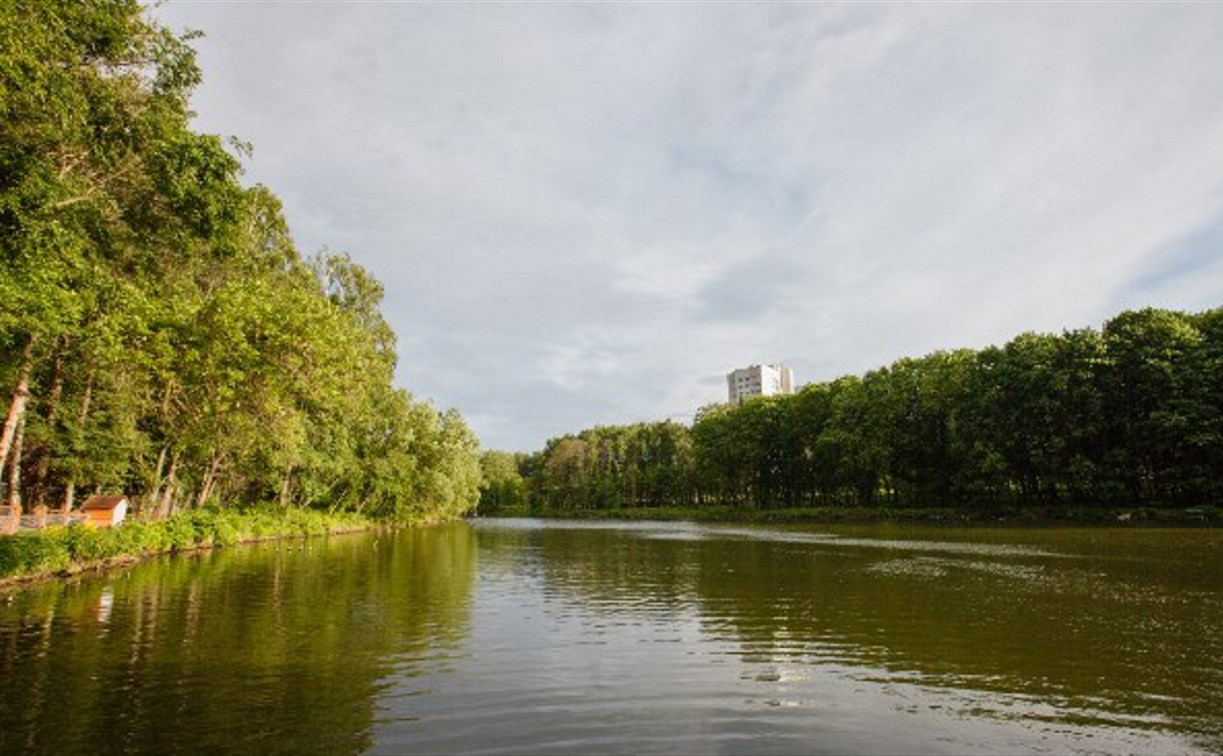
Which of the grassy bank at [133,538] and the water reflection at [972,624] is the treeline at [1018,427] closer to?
the water reflection at [972,624]

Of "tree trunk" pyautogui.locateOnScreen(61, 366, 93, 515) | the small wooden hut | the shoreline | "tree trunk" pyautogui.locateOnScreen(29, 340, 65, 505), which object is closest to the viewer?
the shoreline

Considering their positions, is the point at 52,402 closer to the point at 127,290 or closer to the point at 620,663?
the point at 127,290

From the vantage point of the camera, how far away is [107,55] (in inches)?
931

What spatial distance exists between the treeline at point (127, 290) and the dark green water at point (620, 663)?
9.38m

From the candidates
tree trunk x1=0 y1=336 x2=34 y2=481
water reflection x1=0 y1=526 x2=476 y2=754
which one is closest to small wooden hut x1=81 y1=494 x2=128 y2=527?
water reflection x1=0 y1=526 x2=476 y2=754

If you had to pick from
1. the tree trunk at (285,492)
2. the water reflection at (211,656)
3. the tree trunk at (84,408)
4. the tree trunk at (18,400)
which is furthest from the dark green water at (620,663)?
the tree trunk at (285,492)

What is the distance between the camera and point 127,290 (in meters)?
25.6

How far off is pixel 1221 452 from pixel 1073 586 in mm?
53489

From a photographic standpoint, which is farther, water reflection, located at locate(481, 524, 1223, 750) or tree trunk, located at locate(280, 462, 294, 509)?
tree trunk, located at locate(280, 462, 294, 509)

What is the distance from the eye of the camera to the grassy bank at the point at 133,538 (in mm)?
25703

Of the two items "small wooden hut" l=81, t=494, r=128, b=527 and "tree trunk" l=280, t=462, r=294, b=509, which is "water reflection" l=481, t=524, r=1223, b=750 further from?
"tree trunk" l=280, t=462, r=294, b=509

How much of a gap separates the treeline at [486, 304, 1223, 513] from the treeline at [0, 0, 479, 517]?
69870 millimetres

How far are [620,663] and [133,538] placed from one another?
30.5m

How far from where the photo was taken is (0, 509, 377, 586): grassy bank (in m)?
25.7
